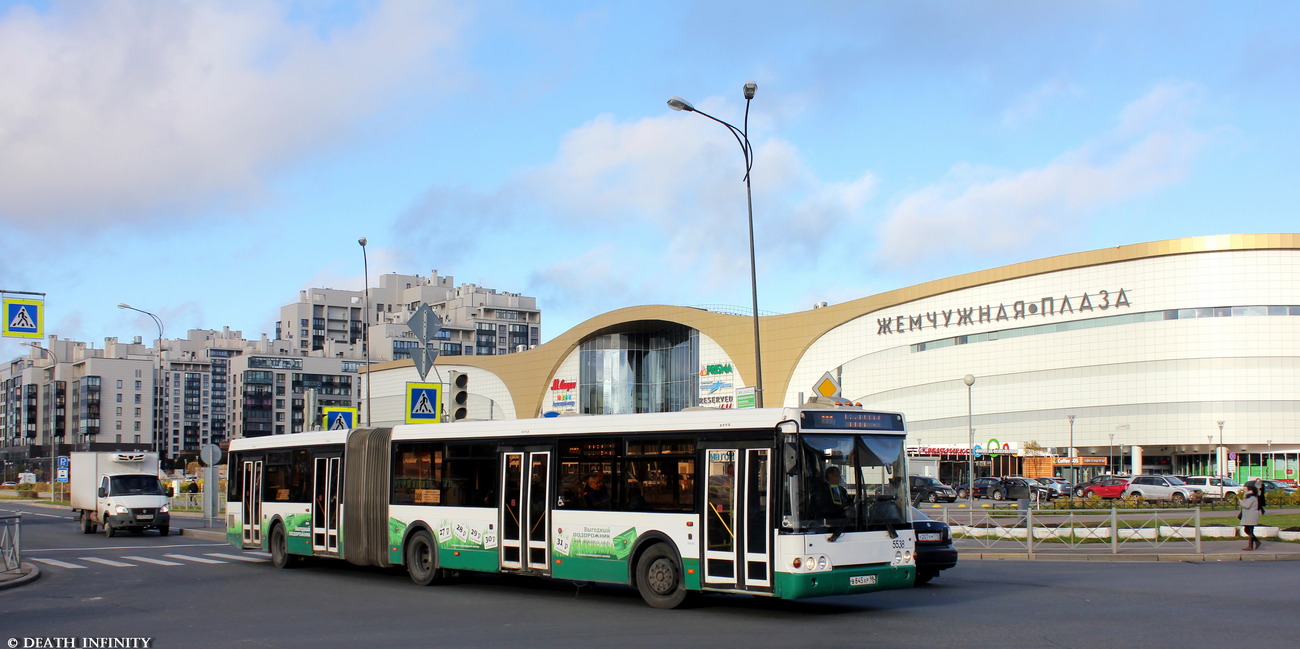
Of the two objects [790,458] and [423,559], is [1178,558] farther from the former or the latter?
[423,559]

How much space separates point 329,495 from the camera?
20562 mm

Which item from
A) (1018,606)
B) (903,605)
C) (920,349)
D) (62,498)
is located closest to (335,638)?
(903,605)

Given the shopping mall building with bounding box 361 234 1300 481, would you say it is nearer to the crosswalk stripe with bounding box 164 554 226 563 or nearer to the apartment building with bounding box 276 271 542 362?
the crosswalk stripe with bounding box 164 554 226 563

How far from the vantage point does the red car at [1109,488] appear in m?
51.8

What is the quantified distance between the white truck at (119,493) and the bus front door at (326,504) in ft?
52.9

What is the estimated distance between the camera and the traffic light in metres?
20.9

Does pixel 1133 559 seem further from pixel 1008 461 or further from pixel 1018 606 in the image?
pixel 1008 461

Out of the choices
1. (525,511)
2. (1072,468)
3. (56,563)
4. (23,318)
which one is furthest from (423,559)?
(1072,468)

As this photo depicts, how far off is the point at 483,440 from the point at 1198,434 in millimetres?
66351

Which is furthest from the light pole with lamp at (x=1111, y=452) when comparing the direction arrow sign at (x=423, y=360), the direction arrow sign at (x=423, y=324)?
the direction arrow sign at (x=423, y=324)

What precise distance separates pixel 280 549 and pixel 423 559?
5.15 meters

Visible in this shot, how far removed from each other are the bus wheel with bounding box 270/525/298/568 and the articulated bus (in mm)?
2287

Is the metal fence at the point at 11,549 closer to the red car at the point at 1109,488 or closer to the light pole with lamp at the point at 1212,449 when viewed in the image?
the red car at the point at 1109,488

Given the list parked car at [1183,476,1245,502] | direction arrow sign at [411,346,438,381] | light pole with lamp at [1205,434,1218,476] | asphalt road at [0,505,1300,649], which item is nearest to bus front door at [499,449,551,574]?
asphalt road at [0,505,1300,649]
